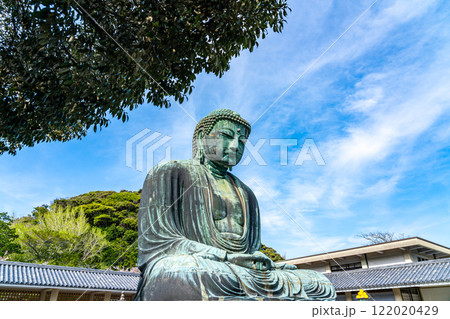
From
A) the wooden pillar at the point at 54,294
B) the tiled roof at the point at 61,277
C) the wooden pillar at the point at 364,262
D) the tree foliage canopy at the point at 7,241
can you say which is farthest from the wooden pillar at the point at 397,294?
the tree foliage canopy at the point at 7,241

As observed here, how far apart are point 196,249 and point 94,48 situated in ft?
8.62

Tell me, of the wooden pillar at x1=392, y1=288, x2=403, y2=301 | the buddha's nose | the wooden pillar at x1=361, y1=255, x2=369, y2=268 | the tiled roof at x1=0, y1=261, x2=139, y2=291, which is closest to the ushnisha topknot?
the buddha's nose

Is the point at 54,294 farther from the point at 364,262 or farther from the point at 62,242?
the point at 364,262

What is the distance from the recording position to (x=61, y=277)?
12.0m

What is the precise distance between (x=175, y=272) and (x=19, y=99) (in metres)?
3.07

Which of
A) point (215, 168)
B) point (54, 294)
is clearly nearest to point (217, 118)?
point (215, 168)

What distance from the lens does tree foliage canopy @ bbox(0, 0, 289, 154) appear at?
11.8 feet

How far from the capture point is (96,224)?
23203mm

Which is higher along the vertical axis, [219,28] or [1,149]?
[219,28]

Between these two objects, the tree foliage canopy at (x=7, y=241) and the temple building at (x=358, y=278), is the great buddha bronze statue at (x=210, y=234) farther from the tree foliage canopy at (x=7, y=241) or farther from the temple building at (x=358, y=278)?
the tree foliage canopy at (x=7, y=241)

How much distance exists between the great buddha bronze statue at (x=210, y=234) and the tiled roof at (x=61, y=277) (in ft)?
32.6

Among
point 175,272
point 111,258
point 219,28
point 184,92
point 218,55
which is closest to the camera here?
point 175,272
